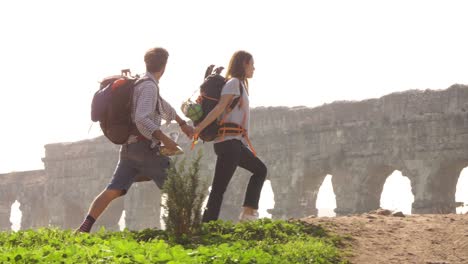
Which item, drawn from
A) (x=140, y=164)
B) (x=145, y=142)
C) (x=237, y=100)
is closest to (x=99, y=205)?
(x=140, y=164)

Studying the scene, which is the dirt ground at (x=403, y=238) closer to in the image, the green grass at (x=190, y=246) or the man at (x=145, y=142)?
the green grass at (x=190, y=246)

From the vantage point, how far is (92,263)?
562 centimetres

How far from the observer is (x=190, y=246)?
669cm

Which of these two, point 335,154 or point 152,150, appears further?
point 335,154

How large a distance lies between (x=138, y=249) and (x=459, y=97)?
47.4 ft

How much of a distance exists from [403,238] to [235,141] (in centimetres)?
189

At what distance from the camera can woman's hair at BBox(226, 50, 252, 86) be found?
25.6ft

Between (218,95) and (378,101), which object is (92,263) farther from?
(378,101)

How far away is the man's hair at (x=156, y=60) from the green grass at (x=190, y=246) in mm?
1471

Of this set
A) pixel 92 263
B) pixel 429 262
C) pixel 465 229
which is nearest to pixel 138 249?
pixel 92 263

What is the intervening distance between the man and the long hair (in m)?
0.80

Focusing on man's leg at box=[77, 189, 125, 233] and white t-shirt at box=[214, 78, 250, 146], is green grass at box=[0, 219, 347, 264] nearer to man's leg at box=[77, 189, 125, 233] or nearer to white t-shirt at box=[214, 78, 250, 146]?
man's leg at box=[77, 189, 125, 233]

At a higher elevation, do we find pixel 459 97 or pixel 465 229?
pixel 459 97

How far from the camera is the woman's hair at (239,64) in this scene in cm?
781
